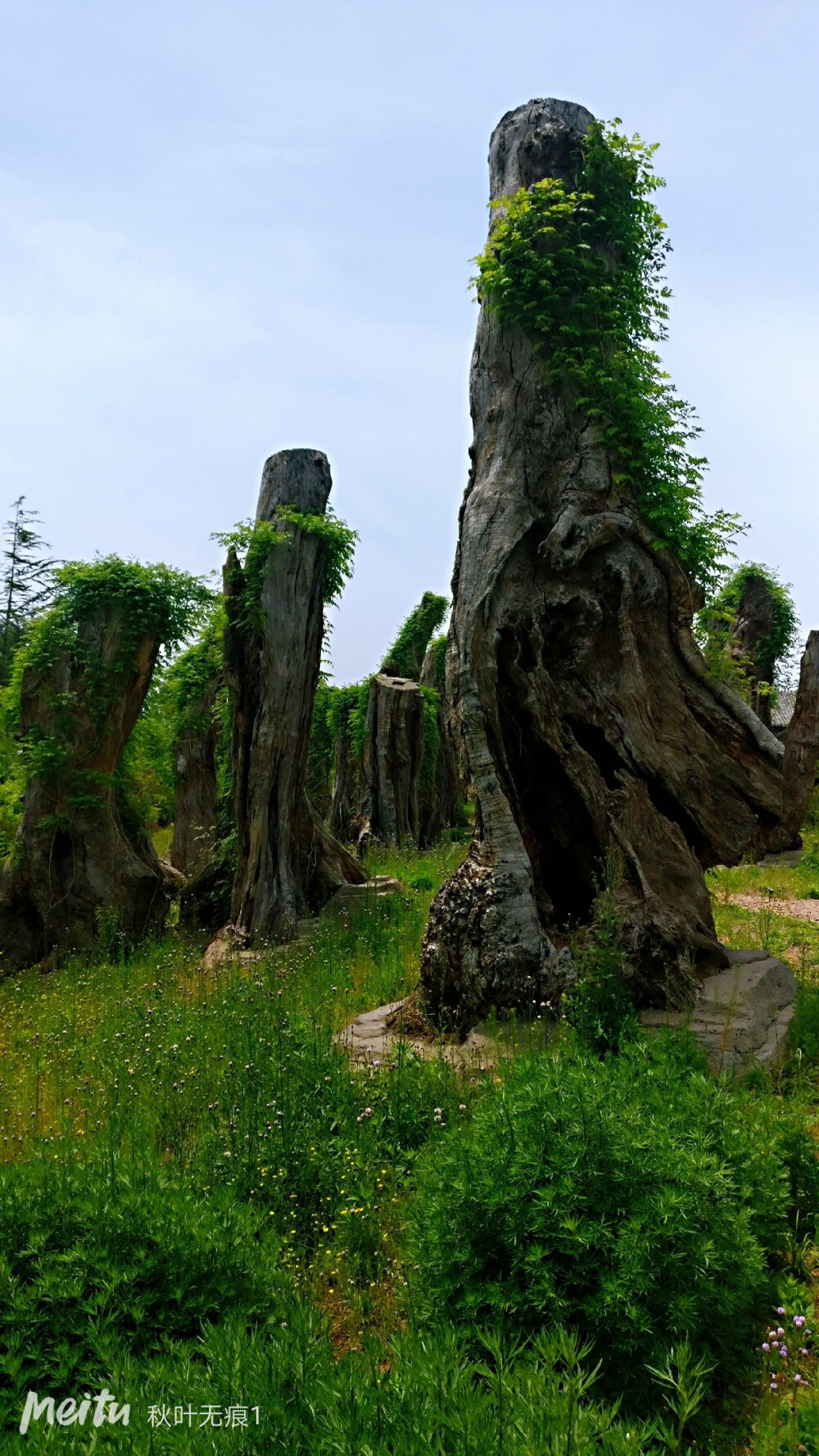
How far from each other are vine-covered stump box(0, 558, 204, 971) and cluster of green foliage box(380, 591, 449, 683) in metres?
14.8

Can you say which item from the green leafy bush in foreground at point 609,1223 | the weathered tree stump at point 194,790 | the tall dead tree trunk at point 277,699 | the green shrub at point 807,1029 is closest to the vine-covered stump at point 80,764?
the tall dead tree trunk at point 277,699

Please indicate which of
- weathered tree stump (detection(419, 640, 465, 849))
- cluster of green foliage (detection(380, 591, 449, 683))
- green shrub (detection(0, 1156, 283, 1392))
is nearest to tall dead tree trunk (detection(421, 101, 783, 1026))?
green shrub (detection(0, 1156, 283, 1392))

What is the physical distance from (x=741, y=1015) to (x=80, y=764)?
8842 millimetres

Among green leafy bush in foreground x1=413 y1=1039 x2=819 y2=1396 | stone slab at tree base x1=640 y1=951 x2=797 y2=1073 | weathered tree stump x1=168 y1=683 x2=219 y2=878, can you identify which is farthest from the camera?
weathered tree stump x1=168 y1=683 x2=219 y2=878

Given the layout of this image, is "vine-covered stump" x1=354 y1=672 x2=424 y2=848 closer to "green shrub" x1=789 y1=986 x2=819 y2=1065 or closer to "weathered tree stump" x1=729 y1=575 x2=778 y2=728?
"weathered tree stump" x1=729 y1=575 x2=778 y2=728

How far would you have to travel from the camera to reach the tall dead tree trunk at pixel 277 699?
1067 centimetres

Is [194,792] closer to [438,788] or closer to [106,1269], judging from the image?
[438,788]

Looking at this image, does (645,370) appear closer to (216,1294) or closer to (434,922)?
(434,922)

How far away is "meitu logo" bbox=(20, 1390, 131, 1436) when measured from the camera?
86.9 inches

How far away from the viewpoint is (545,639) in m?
7.29

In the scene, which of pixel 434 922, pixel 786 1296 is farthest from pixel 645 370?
pixel 786 1296

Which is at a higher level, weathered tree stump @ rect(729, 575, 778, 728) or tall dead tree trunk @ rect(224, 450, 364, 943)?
weathered tree stump @ rect(729, 575, 778, 728)

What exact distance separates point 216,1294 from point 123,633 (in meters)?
10.1

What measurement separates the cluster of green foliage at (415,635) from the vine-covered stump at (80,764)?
14.8m
